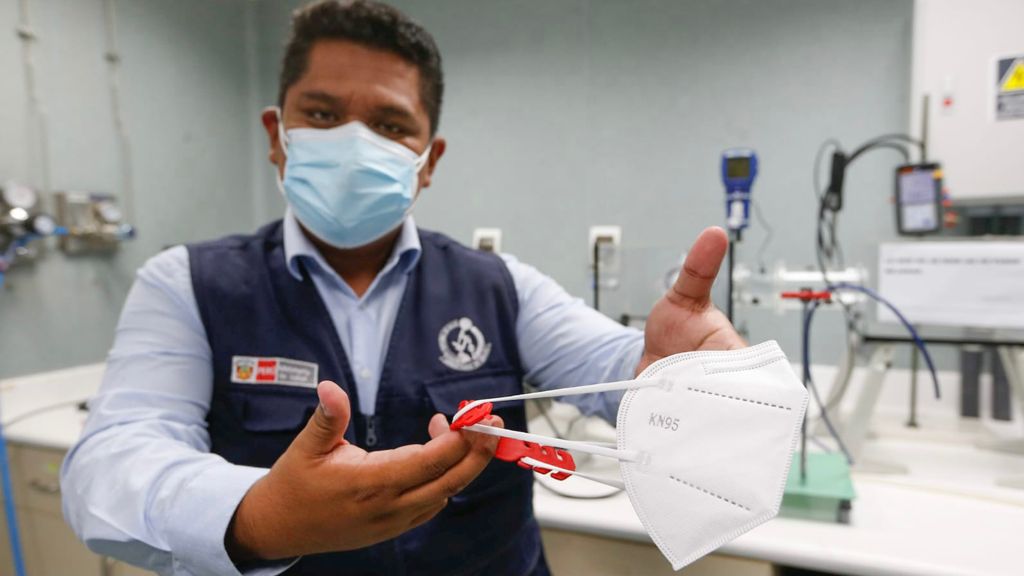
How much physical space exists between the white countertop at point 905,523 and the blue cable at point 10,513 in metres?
0.11

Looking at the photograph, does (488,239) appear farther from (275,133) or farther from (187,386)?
(187,386)

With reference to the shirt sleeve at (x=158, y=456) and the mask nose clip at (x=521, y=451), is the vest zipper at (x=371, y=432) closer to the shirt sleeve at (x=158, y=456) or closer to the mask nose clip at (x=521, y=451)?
the shirt sleeve at (x=158, y=456)

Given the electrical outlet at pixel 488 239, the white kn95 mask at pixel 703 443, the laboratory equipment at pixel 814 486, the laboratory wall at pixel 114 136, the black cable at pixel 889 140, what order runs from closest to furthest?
the white kn95 mask at pixel 703 443
the laboratory equipment at pixel 814 486
the black cable at pixel 889 140
the laboratory wall at pixel 114 136
the electrical outlet at pixel 488 239

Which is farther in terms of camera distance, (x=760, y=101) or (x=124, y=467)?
(x=760, y=101)

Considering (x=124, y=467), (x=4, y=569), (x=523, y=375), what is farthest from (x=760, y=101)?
(x=4, y=569)

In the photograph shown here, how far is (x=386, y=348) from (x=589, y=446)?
47 cm

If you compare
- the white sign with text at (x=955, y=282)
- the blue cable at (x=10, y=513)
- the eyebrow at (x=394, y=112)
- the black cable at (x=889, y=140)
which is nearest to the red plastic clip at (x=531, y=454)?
the eyebrow at (x=394, y=112)

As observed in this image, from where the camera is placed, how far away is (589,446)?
0.44 meters

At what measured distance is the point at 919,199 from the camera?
1.40m

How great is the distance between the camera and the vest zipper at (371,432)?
783 millimetres

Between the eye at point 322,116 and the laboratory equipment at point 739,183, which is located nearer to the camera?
the eye at point 322,116

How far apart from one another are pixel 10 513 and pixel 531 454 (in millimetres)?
1813

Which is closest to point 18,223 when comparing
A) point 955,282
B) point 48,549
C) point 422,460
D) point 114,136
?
point 114,136

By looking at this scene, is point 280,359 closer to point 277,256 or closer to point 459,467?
point 277,256
